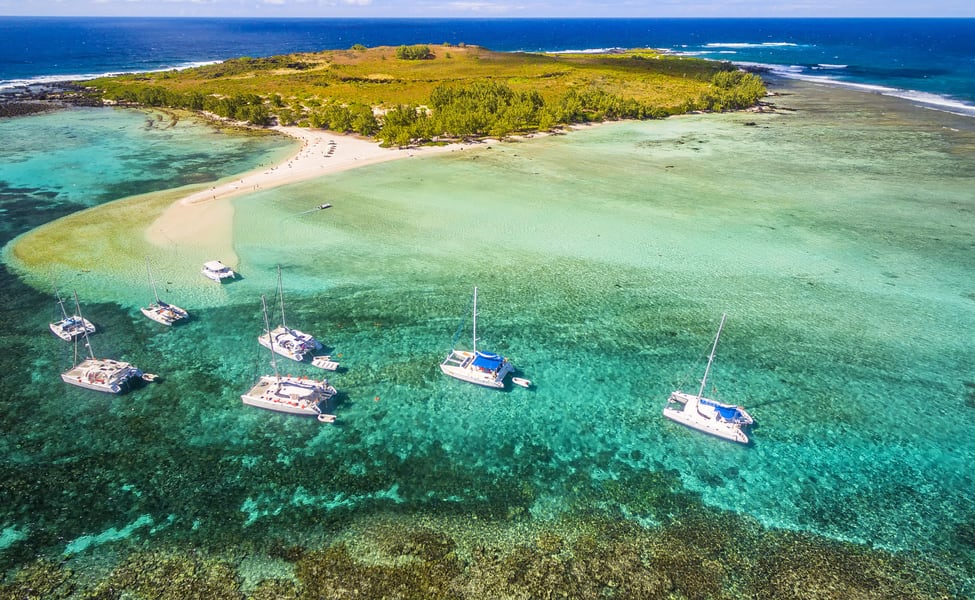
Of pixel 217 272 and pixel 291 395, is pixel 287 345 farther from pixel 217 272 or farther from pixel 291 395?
pixel 217 272

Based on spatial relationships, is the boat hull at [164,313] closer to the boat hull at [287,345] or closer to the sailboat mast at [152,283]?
the sailboat mast at [152,283]

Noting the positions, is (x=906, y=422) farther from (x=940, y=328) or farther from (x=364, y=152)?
(x=364, y=152)

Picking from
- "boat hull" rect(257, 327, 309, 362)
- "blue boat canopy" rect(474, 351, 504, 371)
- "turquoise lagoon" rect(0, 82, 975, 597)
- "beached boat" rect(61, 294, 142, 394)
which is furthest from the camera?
"boat hull" rect(257, 327, 309, 362)

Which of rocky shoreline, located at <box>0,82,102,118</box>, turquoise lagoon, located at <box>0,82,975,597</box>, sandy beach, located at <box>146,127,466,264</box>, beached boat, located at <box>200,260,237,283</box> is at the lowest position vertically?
turquoise lagoon, located at <box>0,82,975,597</box>

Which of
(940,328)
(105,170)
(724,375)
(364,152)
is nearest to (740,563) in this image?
(724,375)

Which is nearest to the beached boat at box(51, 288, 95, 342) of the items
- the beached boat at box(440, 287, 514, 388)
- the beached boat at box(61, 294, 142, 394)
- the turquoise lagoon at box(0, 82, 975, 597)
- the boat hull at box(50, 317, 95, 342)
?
the boat hull at box(50, 317, 95, 342)

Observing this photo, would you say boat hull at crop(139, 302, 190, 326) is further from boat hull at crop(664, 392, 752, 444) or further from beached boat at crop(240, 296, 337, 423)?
boat hull at crop(664, 392, 752, 444)

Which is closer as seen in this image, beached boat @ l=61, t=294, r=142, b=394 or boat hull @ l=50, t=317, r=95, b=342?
beached boat @ l=61, t=294, r=142, b=394
